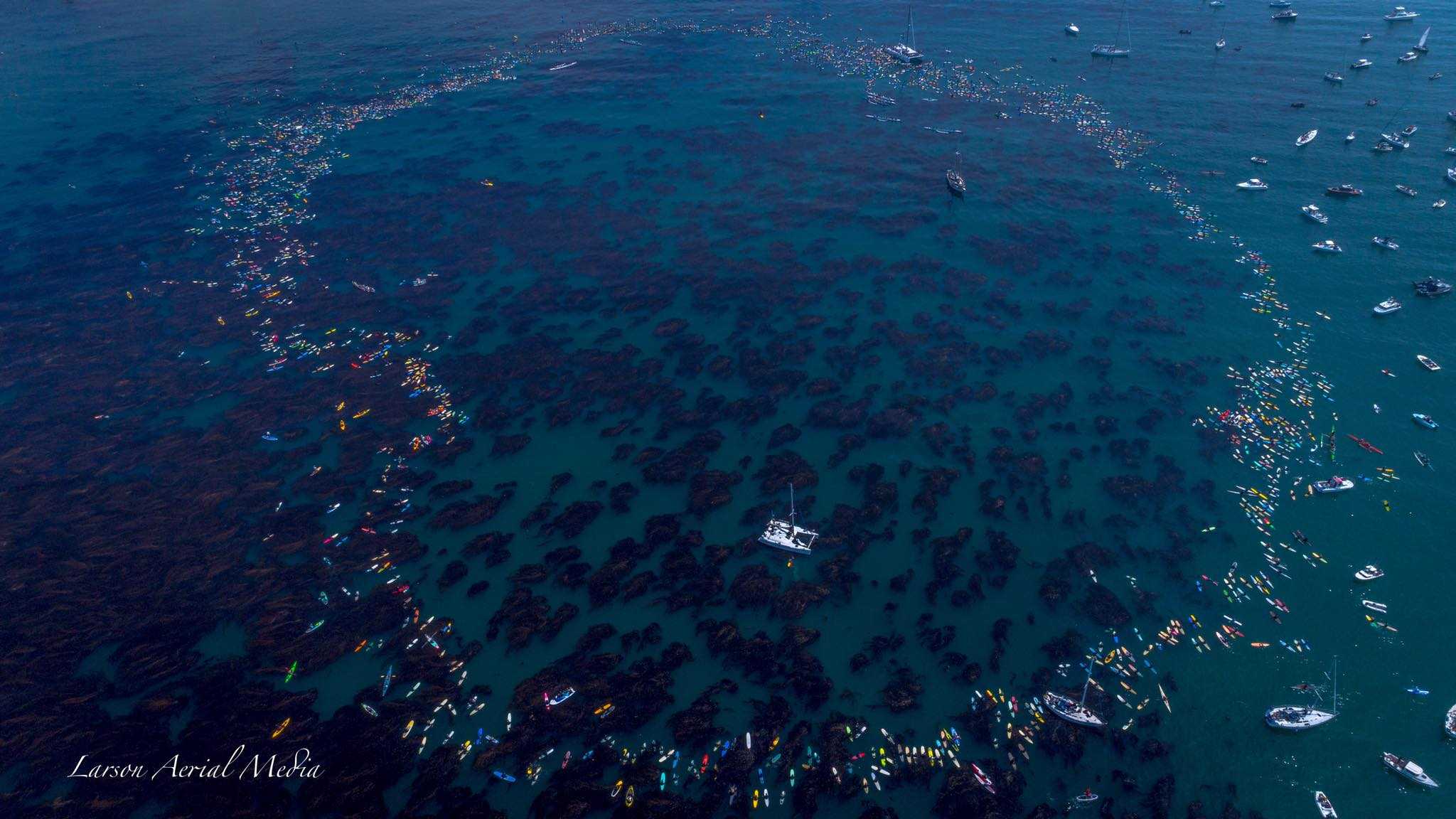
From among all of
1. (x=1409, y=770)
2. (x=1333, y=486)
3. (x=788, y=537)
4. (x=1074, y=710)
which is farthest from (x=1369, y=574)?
(x=788, y=537)

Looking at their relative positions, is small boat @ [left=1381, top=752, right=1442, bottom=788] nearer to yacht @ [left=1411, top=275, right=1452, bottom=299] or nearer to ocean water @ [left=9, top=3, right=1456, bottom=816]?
ocean water @ [left=9, top=3, right=1456, bottom=816]

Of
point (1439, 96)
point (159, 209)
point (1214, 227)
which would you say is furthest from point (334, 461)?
point (1439, 96)

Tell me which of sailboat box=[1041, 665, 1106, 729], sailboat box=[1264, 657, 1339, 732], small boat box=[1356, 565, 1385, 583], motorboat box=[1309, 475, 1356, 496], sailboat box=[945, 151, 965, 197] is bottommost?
sailboat box=[1264, 657, 1339, 732]

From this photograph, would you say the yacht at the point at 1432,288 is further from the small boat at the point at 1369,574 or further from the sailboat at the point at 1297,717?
the sailboat at the point at 1297,717

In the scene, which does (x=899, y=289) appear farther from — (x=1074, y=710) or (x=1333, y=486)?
(x=1074, y=710)

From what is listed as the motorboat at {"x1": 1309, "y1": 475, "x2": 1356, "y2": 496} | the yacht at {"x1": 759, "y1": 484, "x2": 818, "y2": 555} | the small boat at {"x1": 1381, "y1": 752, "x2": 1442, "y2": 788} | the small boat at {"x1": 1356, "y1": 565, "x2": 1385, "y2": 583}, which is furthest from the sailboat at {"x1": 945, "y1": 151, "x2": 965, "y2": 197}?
the small boat at {"x1": 1381, "y1": 752, "x2": 1442, "y2": 788}

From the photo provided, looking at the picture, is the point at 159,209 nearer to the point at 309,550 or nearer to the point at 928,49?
the point at 309,550

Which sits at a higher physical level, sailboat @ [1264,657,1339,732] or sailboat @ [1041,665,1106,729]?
sailboat @ [1041,665,1106,729]
